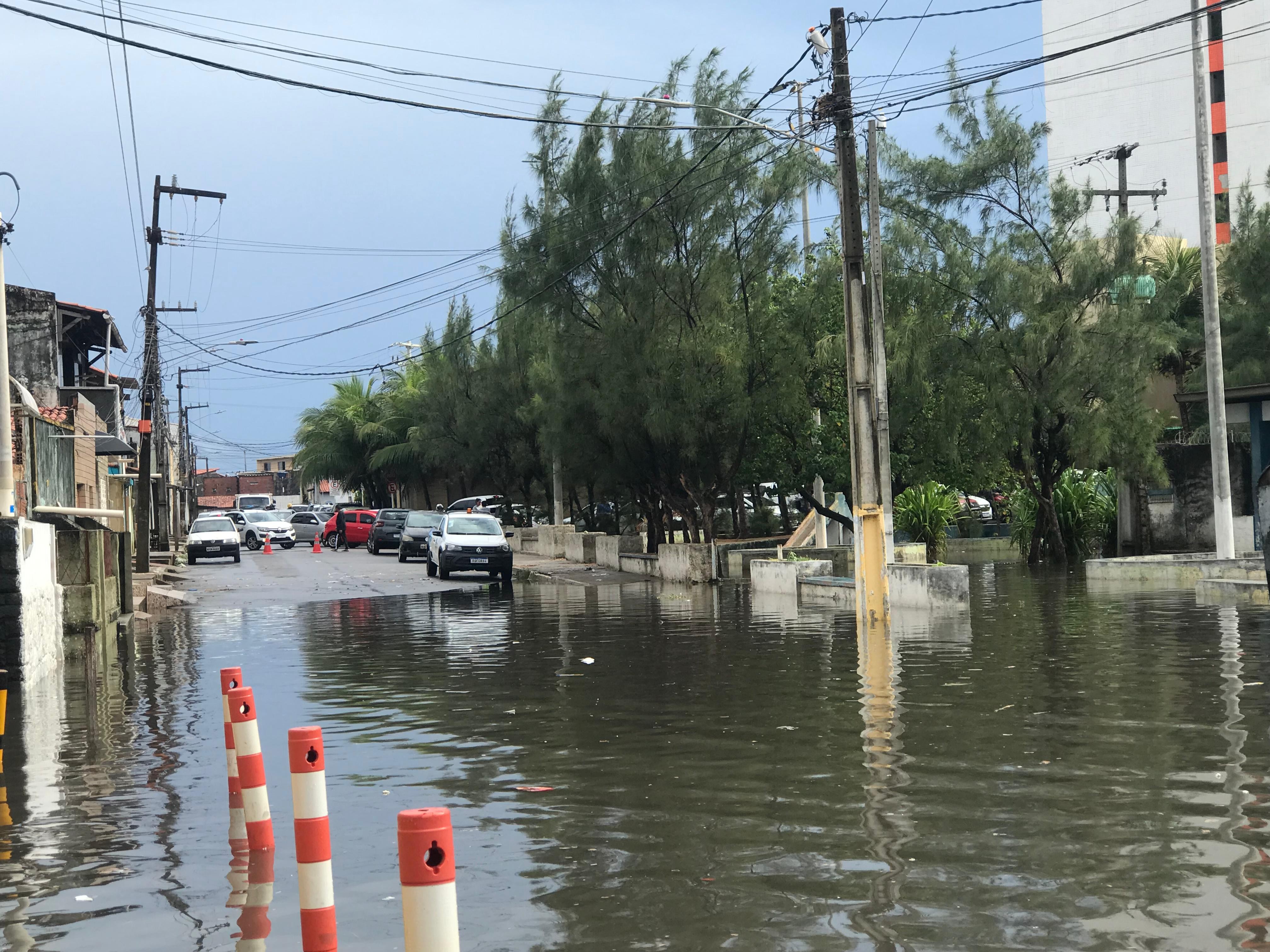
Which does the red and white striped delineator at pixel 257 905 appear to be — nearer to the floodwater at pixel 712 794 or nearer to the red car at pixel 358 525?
the floodwater at pixel 712 794

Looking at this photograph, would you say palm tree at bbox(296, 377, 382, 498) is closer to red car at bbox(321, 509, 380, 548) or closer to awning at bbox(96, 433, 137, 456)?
red car at bbox(321, 509, 380, 548)

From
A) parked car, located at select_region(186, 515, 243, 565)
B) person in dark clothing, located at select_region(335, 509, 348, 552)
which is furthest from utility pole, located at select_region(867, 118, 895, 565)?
person in dark clothing, located at select_region(335, 509, 348, 552)

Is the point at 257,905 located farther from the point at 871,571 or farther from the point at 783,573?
the point at 783,573

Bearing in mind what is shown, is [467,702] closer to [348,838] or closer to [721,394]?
[348,838]

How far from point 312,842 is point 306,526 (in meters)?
66.7

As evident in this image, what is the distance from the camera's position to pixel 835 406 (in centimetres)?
3234

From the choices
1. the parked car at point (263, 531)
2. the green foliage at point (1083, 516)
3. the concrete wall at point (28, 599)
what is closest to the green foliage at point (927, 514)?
the green foliage at point (1083, 516)

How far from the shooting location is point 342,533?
5906 centimetres

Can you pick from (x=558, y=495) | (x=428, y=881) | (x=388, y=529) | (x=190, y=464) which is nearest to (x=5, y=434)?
(x=428, y=881)

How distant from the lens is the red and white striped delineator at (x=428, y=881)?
3438mm

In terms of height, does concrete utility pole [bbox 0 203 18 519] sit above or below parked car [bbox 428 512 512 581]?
above

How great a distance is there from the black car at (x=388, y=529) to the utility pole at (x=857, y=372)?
33.6 metres

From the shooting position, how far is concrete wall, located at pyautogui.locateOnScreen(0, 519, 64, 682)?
1431 cm

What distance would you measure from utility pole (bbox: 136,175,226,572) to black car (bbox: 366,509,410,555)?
7444 millimetres
